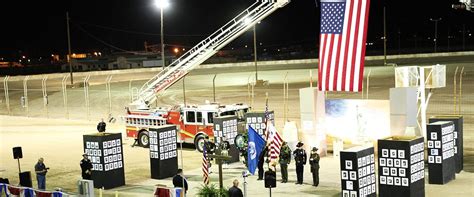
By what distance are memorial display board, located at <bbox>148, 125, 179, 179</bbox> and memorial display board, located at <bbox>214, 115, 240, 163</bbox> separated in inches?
88.9

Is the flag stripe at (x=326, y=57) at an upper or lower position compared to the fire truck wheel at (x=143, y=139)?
upper

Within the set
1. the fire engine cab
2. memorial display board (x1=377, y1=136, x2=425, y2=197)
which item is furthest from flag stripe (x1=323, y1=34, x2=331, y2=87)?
the fire engine cab

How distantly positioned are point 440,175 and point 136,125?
15.4 metres

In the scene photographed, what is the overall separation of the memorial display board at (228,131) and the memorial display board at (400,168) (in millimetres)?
8470

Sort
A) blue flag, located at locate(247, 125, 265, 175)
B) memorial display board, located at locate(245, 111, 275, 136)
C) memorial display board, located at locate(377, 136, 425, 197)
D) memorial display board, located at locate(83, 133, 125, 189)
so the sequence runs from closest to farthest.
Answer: memorial display board, located at locate(377, 136, 425, 197)
blue flag, located at locate(247, 125, 265, 175)
memorial display board, located at locate(83, 133, 125, 189)
memorial display board, located at locate(245, 111, 275, 136)

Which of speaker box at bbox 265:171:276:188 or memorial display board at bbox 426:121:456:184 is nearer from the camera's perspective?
speaker box at bbox 265:171:276:188

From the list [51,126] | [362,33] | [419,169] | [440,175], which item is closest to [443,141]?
[440,175]

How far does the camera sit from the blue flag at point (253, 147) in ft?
64.9

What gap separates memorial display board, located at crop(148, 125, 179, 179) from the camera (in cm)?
2197

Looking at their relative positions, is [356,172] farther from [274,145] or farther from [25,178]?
[25,178]

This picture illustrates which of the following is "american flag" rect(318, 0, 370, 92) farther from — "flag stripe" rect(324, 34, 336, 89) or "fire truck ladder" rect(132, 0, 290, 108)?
"fire truck ladder" rect(132, 0, 290, 108)

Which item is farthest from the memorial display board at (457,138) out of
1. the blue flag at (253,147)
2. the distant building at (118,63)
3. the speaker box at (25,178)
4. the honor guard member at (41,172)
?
the distant building at (118,63)

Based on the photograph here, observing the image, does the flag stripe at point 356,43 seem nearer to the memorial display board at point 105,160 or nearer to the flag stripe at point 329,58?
the flag stripe at point 329,58

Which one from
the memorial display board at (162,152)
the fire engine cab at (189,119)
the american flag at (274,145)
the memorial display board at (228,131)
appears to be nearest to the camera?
the american flag at (274,145)
